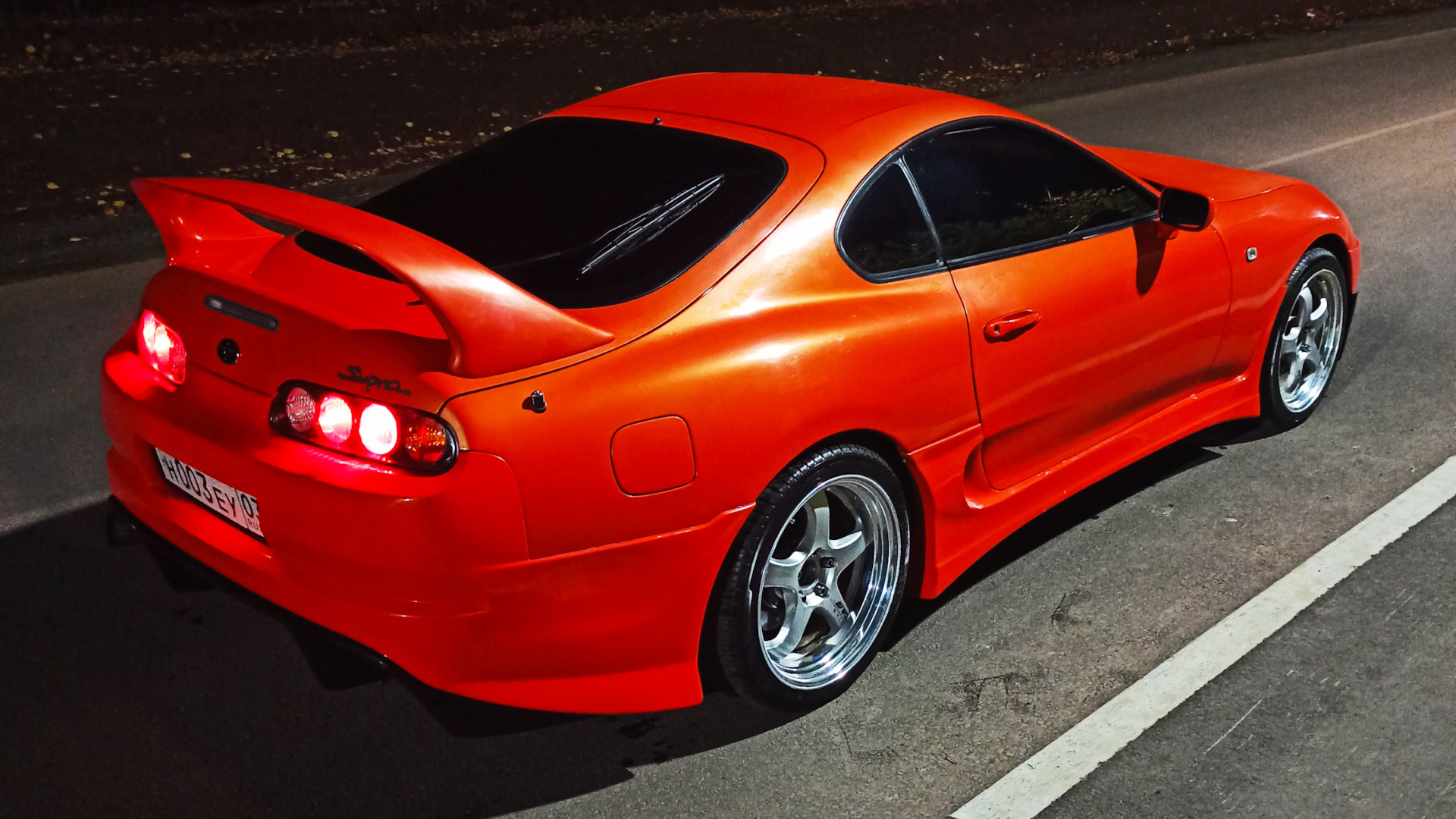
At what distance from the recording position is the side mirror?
4211mm

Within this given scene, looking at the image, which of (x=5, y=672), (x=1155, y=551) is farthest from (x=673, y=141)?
(x=5, y=672)

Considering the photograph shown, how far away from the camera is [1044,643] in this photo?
3.83 m

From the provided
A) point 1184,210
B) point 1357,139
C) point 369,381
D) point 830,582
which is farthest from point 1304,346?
point 1357,139

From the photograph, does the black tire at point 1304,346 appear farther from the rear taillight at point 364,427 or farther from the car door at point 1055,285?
the rear taillight at point 364,427

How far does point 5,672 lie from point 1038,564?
318 cm

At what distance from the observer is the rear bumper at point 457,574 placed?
9.22 ft

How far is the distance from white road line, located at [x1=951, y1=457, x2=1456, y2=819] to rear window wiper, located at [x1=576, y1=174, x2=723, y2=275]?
1.62m

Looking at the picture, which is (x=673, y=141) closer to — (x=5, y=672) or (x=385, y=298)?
(x=385, y=298)

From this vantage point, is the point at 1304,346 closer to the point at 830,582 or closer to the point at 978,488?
the point at 978,488

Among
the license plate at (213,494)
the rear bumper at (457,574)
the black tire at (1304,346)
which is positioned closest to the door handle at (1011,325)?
the rear bumper at (457,574)

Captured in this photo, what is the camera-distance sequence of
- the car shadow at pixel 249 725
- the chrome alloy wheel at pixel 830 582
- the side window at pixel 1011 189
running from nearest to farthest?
the car shadow at pixel 249 725 < the chrome alloy wheel at pixel 830 582 < the side window at pixel 1011 189

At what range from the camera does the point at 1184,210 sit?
4.25 meters

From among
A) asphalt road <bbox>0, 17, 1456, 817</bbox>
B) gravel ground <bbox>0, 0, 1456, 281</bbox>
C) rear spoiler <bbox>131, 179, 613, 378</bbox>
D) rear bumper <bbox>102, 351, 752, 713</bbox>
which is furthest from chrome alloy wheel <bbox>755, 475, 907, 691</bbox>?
gravel ground <bbox>0, 0, 1456, 281</bbox>

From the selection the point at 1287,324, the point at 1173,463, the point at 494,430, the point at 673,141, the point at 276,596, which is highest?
the point at 673,141
